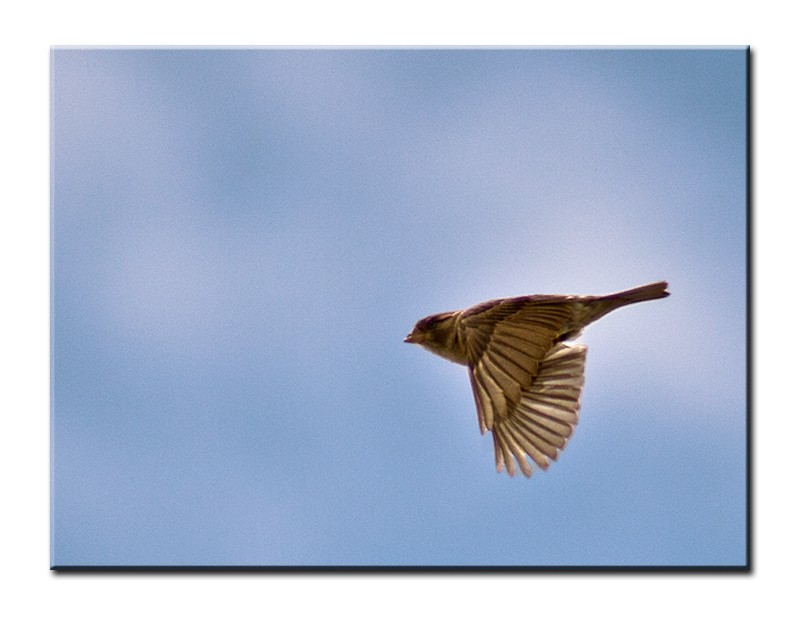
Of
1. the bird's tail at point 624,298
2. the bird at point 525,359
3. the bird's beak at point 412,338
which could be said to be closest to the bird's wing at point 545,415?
the bird at point 525,359

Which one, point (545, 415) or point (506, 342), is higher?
point (506, 342)

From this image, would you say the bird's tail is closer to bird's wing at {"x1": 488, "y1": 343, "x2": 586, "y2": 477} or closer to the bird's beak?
bird's wing at {"x1": 488, "y1": 343, "x2": 586, "y2": 477}

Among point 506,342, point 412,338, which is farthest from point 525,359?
point 412,338

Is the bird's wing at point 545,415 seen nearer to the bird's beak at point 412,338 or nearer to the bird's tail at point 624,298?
the bird's tail at point 624,298

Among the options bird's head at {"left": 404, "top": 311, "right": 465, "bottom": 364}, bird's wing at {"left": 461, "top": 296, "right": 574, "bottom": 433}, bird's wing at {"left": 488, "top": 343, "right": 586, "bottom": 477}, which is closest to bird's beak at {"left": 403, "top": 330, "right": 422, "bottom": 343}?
bird's head at {"left": 404, "top": 311, "right": 465, "bottom": 364}

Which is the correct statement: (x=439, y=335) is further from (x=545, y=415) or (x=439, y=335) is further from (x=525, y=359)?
(x=545, y=415)

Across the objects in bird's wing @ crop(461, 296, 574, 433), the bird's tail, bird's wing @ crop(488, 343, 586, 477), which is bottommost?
bird's wing @ crop(488, 343, 586, 477)
